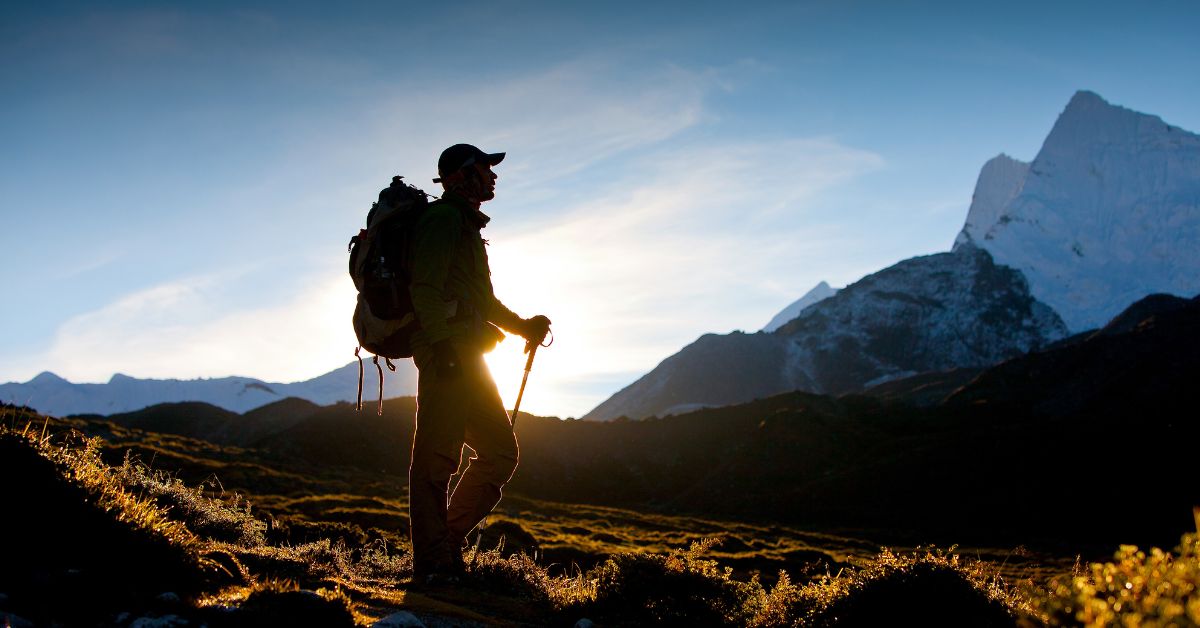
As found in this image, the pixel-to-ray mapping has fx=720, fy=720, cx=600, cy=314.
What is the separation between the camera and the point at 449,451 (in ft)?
18.0

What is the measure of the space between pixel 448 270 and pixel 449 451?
1378 millimetres

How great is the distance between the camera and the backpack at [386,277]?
5500mm

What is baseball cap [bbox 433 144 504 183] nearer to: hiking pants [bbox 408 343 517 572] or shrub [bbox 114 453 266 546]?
hiking pants [bbox 408 343 517 572]

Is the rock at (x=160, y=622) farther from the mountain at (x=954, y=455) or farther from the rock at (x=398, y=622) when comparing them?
the mountain at (x=954, y=455)

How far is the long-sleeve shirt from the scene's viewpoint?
5.33 metres

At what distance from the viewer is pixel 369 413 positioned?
223 ft

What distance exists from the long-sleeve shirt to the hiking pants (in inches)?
9.6

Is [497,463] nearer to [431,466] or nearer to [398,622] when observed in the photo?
[431,466]

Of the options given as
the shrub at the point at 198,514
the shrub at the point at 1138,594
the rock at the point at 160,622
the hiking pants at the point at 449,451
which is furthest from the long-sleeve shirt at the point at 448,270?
the shrub at the point at 1138,594

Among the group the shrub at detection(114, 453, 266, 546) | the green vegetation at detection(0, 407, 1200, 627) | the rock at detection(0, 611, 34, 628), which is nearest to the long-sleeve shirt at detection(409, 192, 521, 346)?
the green vegetation at detection(0, 407, 1200, 627)

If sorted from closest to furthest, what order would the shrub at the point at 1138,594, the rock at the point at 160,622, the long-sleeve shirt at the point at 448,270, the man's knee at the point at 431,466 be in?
the shrub at the point at 1138,594 < the rock at the point at 160,622 < the long-sleeve shirt at the point at 448,270 < the man's knee at the point at 431,466

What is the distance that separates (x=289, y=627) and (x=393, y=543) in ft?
34.6

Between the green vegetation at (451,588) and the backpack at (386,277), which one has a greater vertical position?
the backpack at (386,277)

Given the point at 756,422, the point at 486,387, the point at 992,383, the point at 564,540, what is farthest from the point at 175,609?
the point at 992,383
